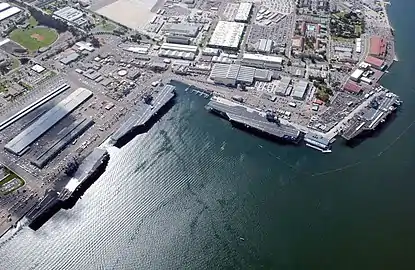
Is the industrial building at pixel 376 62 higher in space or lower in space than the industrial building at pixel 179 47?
higher

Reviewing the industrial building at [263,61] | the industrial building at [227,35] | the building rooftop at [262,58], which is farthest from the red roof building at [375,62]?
the industrial building at [227,35]

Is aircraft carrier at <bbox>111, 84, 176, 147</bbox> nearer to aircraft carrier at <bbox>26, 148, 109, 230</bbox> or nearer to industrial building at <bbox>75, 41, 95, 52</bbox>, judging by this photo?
aircraft carrier at <bbox>26, 148, 109, 230</bbox>

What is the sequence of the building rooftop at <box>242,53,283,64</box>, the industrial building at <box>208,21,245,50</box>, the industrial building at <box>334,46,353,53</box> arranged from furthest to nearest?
the industrial building at <box>334,46,353,53</box>
the industrial building at <box>208,21,245,50</box>
the building rooftop at <box>242,53,283,64</box>

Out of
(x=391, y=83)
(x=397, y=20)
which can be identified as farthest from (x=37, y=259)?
(x=397, y=20)

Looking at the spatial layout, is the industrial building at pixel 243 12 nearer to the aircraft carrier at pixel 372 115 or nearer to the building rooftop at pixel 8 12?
the aircraft carrier at pixel 372 115

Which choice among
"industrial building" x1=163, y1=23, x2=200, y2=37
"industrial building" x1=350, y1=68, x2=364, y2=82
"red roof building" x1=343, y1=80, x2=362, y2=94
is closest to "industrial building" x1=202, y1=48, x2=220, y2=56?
"industrial building" x1=163, y1=23, x2=200, y2=37
